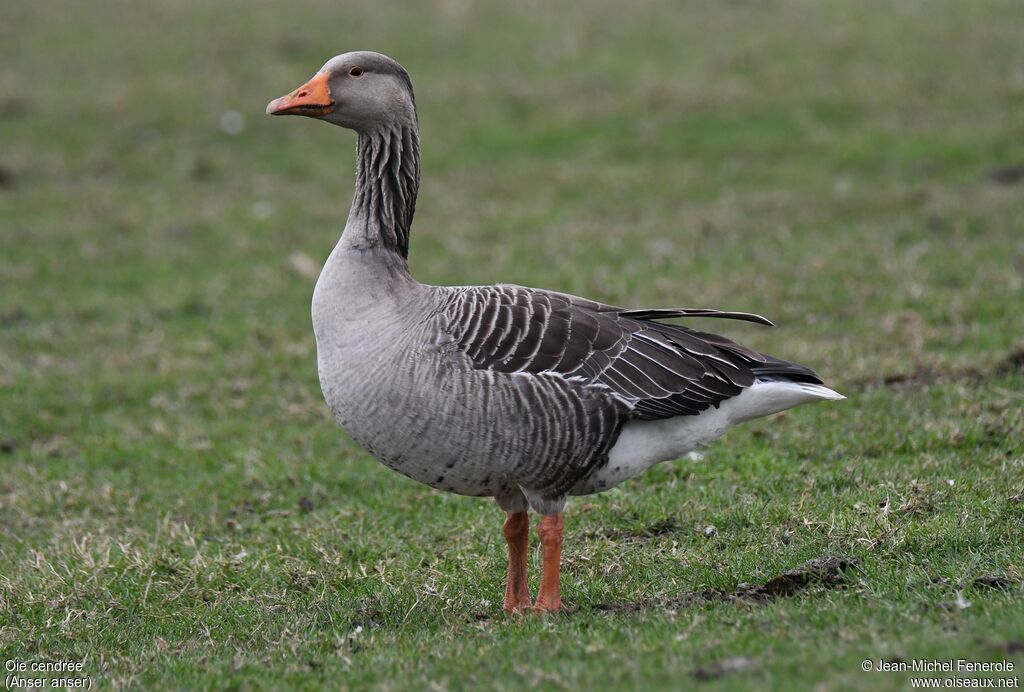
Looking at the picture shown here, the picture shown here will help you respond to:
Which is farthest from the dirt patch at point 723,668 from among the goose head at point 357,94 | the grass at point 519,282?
the goose head at point 357,94

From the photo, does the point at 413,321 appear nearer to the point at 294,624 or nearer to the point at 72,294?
the point at 294,624

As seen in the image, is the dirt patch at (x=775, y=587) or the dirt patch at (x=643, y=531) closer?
the dirt patch at (x=775, y=587)

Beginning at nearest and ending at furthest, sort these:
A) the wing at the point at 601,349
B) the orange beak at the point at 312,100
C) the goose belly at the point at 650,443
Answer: the wing at the point at 601,349, the goose belly at the point at 650,443, the orange beak at the point at 312,100

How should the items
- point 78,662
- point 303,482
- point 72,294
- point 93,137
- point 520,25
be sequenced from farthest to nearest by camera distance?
point 520,25, point 93,137, point 72,294, point 303,482, point 78,662

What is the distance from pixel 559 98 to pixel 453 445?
13382mm

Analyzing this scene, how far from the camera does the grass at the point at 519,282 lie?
5.68m

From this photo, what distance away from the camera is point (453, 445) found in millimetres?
5645

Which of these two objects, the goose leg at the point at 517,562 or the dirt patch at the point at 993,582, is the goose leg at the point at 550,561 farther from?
the dirt patch at the point at 993,582

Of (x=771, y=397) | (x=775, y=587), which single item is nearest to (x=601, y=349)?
(x=771, y=397)

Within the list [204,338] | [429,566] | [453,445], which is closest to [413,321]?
[453,445]

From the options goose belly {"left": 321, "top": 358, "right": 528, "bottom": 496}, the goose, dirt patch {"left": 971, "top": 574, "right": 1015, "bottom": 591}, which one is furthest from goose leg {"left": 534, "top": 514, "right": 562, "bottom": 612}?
dirt patch {"left": 971, "top": 574, "right": 1015, "bottom": 591}

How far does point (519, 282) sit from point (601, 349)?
253 inches

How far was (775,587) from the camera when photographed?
5957 mm

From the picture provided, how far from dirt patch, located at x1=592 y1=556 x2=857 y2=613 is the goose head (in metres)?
2.80
